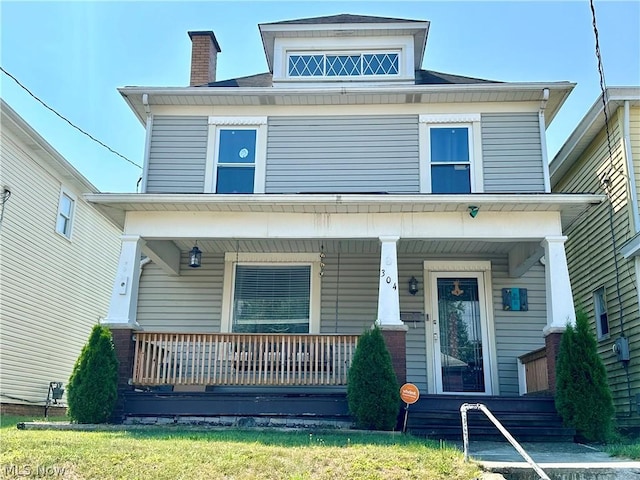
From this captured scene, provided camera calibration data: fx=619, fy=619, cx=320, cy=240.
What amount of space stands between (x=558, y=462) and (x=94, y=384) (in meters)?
5.62

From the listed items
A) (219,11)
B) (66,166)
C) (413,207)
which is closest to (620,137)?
(413,207)

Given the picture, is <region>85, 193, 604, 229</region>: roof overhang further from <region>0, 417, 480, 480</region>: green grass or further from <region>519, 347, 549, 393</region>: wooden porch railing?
<region>0, 417, 480, 480</region>: green grass

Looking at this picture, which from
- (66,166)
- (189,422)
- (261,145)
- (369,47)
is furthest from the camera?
(66,166)

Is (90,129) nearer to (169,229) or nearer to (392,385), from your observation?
(169,229)

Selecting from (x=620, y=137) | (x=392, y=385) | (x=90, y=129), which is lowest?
(x=392, y=385)

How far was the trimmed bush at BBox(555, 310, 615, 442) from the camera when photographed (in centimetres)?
752

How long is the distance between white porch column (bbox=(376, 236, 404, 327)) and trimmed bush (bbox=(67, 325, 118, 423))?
362 centimetres

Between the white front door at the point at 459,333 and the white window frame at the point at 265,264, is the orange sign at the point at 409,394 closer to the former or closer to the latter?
the white front door at the point at 459,333

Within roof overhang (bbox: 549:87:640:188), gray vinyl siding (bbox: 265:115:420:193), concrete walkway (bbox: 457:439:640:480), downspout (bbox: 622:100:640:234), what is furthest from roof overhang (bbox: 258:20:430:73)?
concrete walkway (bbox: 457:439:640:480)

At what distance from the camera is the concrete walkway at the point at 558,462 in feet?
17.0

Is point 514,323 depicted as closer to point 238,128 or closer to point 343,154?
point 343,154

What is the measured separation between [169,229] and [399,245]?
3.72m

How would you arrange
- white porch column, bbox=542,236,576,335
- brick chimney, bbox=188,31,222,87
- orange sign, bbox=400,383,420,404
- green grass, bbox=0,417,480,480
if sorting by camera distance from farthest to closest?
1. brick chimney, bbox=188,31,222,87
2. white porch column, bbox=542,236,576,335
3. orange sign, bbox=400,383,420,404
4. green grass, bbox=0,417,480,480

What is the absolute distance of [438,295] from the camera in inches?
419
